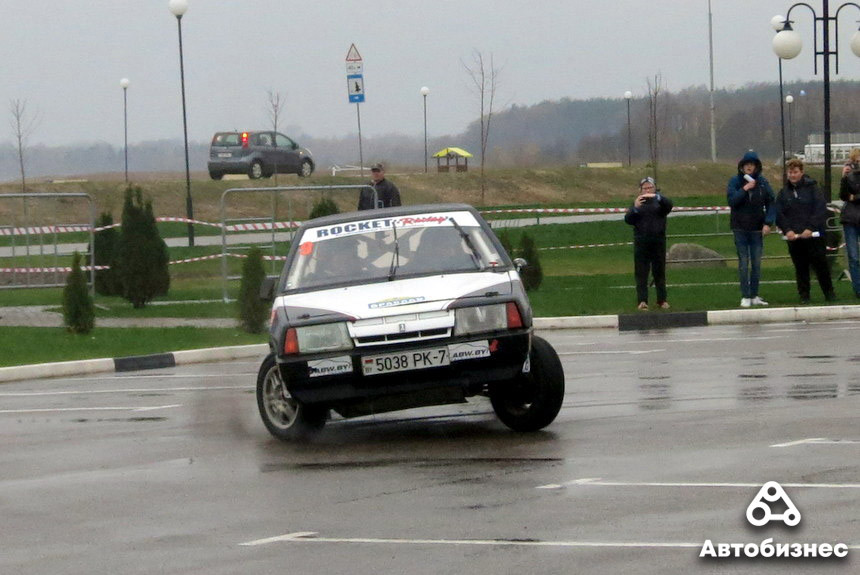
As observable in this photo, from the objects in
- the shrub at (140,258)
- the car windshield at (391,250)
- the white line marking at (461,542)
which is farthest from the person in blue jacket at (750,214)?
the white line marking at (461,542)

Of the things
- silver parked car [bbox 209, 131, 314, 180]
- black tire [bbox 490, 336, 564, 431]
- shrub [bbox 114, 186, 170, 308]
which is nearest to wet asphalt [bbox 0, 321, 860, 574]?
black tire [bbox 490, 336, 564, 431]

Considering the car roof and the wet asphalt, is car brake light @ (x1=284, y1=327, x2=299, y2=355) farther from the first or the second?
the car roof

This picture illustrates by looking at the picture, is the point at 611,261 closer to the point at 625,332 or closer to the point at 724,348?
the point at 625,332

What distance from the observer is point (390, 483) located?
8.67 meters

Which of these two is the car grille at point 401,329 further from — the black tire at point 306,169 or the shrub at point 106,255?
the black tire at point 306,169

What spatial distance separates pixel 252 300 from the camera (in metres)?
21.2

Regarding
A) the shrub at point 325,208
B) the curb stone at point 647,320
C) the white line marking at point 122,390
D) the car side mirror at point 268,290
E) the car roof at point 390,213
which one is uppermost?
the car roof at point 390,213

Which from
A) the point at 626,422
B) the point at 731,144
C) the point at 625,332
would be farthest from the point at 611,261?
the point at 731,144

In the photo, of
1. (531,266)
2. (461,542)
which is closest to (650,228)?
(531,266)

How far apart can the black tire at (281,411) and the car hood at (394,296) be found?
0.53 meters

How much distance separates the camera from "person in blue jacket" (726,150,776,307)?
69.5ft

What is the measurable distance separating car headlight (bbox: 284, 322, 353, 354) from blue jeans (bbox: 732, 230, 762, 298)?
39.5ft

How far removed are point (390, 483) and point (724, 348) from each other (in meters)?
8.71

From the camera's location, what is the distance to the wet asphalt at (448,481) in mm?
6672
